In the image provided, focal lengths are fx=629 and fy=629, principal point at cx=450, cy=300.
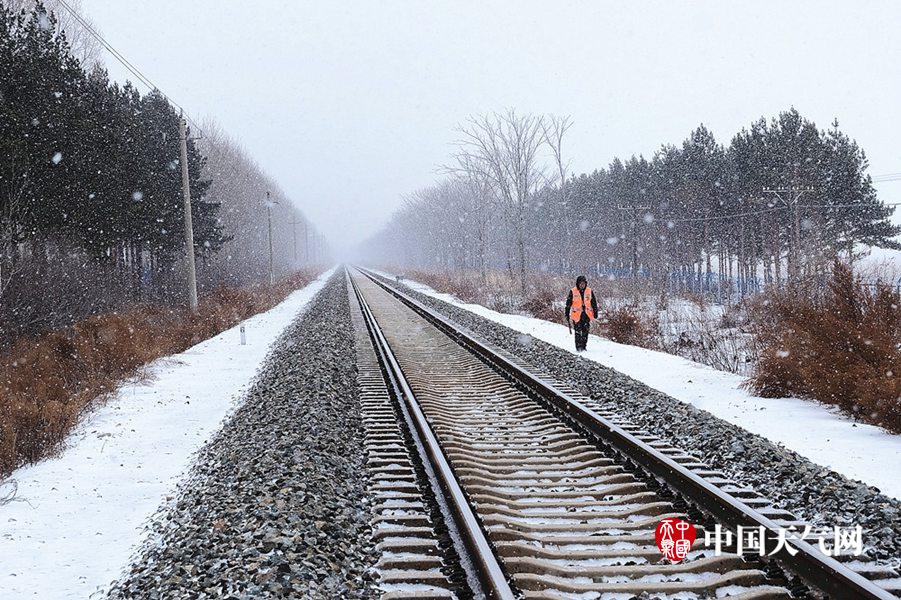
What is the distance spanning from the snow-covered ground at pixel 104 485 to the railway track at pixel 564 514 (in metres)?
2.27

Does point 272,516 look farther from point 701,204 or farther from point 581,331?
point 701,204

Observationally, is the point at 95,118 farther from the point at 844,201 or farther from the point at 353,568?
the point at 844,201

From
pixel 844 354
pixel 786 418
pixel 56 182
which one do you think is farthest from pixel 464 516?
pixel 56 182

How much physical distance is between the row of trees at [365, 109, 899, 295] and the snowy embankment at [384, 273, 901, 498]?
18.3m

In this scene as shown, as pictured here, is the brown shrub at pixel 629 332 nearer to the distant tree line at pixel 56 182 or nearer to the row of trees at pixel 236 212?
the distant tree line at pixel 56 182

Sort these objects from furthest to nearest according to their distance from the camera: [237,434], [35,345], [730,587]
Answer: [35,345] → [237,434] → [730,587]

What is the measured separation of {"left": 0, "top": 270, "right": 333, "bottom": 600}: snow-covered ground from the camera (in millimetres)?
4785

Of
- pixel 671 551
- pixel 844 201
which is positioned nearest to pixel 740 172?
pixel 844 201

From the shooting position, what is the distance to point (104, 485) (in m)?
6.83

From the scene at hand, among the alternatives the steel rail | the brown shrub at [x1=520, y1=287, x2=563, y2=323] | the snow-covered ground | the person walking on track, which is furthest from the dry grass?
the brown shrub at [x1=520, y1=287, x2=563, y2=323]

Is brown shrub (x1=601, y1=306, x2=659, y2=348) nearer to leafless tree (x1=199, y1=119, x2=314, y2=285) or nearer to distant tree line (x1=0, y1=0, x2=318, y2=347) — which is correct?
distant tree line (x1=0, y1=0, x2=318, y2=347)

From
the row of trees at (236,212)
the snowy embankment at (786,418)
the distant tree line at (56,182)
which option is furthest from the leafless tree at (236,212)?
the snowy embankment at (786,418)

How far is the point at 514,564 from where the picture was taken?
3.82 metres

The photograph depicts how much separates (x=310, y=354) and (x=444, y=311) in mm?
11981
